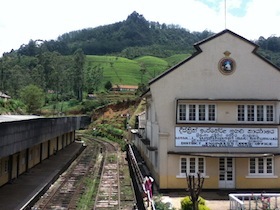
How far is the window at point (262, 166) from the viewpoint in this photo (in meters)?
20.5

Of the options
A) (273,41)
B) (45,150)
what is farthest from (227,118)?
(273,41)

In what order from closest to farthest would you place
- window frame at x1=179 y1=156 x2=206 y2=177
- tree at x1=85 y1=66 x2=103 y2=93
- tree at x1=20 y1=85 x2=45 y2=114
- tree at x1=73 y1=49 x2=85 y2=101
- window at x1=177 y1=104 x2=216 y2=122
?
window frame at x1=179 y1=156 x2=206 y2=177
window at x1=177 y1=104 x2=216 y2=122
tree at x1=20 y1=85 x2=45 y2=114
tree at x1=73 y1=49 x2=85 y2=101
tree at x1=85 y1=66 x2=103 y2=93

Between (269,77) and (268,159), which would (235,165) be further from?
(269,77)

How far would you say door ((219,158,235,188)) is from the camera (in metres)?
20.5

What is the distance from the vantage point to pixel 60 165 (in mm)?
30172

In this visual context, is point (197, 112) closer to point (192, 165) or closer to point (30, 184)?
point (192, 165)

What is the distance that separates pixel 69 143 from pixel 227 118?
106 feet

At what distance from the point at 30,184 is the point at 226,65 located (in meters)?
13.0

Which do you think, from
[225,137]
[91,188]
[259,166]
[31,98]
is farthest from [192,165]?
[31,98]

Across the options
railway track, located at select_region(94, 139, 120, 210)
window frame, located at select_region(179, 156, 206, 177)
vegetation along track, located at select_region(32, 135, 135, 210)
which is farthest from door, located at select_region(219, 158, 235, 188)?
railway track, located at select_region(94, 139, 120, 210)

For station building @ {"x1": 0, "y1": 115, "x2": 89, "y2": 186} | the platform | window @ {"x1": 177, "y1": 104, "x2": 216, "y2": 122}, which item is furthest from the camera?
window @ {"x1": 177, "y1": 104, "x2": 216, "y2": 122}

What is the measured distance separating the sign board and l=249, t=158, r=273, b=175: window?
0.76 m

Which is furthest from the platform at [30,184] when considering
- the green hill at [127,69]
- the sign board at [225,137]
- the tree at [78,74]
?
the green hill at [127,69]

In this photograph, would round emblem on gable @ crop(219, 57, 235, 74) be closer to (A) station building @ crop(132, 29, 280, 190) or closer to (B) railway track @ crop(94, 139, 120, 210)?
(A) station building @ crop(132, 29, 280, 190)
